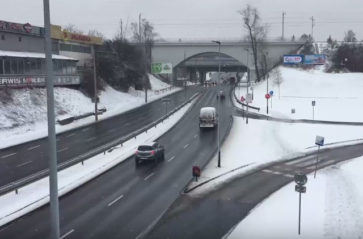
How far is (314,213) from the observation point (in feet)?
68.0

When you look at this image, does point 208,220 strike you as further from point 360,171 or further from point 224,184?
point 360,171

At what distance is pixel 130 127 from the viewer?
4850cm

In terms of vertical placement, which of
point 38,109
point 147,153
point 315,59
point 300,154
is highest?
point 315,59

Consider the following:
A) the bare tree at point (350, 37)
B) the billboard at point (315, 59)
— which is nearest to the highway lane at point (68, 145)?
the billboard at point (315, 59)

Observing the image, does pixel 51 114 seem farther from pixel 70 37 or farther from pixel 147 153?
pixel 70 37

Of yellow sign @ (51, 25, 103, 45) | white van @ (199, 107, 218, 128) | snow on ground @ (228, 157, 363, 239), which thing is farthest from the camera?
yellow sign @ (51, 25, 103, 45)

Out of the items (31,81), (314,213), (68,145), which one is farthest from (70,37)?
(314,213)

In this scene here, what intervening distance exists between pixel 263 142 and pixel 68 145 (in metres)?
17.1

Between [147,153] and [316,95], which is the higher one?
[316,95]

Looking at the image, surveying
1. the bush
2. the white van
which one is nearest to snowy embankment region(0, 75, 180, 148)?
the white van

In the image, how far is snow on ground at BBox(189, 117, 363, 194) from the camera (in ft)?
100

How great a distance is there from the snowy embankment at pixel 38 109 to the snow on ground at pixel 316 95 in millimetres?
22074

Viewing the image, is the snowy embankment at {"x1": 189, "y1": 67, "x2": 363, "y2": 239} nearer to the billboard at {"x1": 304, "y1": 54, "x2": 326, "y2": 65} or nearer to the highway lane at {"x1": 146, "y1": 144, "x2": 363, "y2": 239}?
the highway lane at {"x1": 146, "y1": 144, "x2": 363, "y2": 239}

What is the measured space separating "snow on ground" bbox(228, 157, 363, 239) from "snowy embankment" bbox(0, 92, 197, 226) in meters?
10.1
